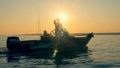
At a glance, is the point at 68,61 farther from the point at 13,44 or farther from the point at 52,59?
the point at 13,44

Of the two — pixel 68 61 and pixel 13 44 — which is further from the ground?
pixel 13 44

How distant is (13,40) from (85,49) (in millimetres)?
9701

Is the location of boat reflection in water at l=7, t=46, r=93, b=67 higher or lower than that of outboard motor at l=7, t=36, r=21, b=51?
lower

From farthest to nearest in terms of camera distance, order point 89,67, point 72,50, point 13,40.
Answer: point 72,50 → point 13,40 → point 89,67

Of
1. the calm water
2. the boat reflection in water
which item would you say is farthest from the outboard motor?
the calm water

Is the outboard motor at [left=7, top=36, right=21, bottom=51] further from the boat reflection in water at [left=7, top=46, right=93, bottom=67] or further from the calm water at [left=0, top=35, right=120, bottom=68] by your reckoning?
the calm water at [left=0, top=35, right=120, bottom=68]

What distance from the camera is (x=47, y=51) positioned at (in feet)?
120

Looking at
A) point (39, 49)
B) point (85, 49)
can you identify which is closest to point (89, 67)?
point (39, 49)

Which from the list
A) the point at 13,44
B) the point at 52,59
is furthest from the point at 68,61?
the point at 13,44

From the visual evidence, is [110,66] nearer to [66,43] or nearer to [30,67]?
[30,67]

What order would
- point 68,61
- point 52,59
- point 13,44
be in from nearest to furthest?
1. point 68,61
2. point 52,59
3. point 13,44

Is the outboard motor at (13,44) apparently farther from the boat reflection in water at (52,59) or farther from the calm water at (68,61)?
the calm water at (68,61)

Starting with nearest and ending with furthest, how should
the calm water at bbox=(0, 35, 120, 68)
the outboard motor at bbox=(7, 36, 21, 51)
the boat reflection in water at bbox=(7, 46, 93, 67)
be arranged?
the calm water at bbox=(0, 35, 120, 68), the boat reflection in water at bbox=(7, 46, 93, 67), the outboard motor at bbox=(7, 36, 21, 51)

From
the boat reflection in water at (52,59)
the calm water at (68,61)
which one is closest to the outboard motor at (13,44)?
the boat reflection in water at (52,59)
